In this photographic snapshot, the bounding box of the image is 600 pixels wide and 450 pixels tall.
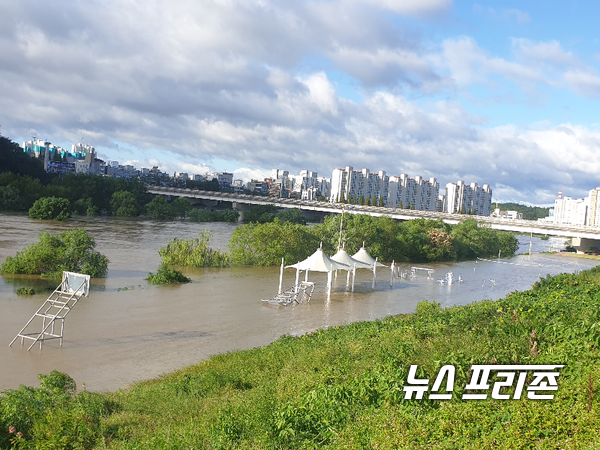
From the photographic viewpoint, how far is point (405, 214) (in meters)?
78.4

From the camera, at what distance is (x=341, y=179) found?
180 metres

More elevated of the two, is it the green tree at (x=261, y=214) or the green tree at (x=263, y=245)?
the green tree at (x=261, y=214)

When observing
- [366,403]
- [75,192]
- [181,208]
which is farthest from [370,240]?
[75,192]

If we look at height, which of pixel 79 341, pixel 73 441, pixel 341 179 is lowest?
pixel 79 341

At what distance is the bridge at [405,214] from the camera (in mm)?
65062

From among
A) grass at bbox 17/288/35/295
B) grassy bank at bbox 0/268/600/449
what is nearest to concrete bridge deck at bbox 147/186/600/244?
grass at bbox 17/288/35/295

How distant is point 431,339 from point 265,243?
28.8 m

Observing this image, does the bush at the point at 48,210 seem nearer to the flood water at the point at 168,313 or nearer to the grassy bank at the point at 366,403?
the flood water at the point at 168,313

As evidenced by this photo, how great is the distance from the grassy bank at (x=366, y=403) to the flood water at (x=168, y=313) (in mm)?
4039

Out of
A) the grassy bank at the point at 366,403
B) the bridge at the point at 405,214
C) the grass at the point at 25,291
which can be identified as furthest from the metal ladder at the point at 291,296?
the bridge at the point at 405,214

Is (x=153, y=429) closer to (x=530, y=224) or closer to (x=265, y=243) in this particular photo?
(x=265, y=243)

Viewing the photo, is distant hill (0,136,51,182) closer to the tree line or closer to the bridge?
the tree line

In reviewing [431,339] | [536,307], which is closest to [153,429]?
[431,339]

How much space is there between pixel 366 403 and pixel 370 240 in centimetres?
3874
